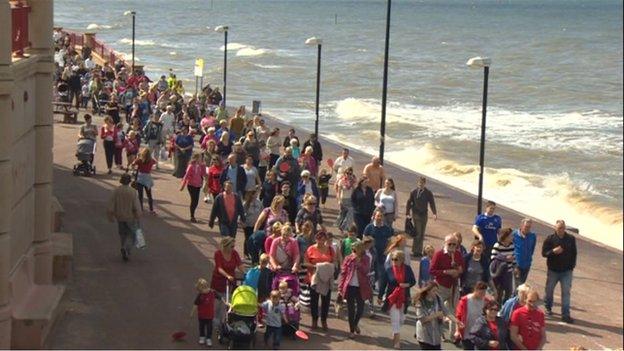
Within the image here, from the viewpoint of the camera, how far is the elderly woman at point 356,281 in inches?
560

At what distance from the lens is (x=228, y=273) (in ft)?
46.5

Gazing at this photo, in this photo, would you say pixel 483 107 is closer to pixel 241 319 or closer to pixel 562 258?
pixel 562 258

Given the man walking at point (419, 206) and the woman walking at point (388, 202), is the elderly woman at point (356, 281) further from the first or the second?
the man walking at point (419, 206)

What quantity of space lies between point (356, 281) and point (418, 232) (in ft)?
15.5

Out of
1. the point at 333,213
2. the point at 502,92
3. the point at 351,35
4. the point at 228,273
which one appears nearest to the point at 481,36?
the point at 351,35

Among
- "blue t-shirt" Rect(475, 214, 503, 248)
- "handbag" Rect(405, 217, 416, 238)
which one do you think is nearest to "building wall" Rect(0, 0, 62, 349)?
"blue t-shirt" Rect(475, 214, 503, 248)

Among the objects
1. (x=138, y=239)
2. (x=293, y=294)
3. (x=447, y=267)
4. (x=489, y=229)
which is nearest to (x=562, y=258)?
(x=489, y=229)

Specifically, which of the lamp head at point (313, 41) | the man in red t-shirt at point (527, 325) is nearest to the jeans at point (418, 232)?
the man in red t-shirt at point (527, 325)

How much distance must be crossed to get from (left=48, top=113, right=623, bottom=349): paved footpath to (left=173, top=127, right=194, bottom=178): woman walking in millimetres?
308

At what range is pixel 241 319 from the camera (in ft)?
44.4

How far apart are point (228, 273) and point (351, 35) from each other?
119 metres

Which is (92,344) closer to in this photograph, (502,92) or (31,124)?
(31,124)

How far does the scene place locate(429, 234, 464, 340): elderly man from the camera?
14.7 metres

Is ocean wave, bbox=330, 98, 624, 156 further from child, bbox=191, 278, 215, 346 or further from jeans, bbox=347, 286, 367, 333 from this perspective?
child, bbox=191, 278, 215, 346
